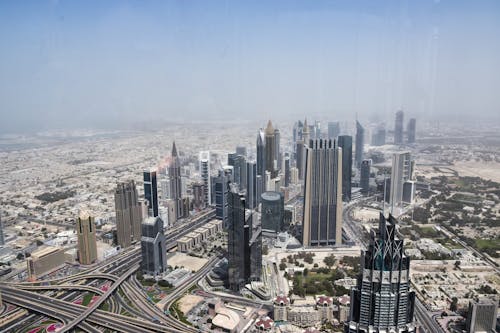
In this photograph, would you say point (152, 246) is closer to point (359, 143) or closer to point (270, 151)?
point (270, 151)

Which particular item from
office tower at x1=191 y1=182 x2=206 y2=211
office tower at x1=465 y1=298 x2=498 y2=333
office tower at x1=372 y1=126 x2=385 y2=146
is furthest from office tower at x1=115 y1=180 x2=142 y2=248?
office tower at x1=465 y1=298 x2=498 y2=333

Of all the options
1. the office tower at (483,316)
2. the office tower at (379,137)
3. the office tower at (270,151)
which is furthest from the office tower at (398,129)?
the office tower at (270,151)

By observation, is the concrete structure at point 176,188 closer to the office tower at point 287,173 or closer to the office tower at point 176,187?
the office tower at point 176,187

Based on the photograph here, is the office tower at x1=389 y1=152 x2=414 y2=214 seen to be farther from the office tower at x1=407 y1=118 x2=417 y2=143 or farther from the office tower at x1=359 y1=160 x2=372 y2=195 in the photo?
the office tower at x1=359 y1=160 x2=372 y2=195

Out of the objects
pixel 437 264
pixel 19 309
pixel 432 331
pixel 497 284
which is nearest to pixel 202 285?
pixel 19 309

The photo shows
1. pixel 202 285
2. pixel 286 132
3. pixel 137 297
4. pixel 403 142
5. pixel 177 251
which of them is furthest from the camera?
pixel 286 132

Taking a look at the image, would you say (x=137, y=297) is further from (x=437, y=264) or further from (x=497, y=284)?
(x=497, y=284)

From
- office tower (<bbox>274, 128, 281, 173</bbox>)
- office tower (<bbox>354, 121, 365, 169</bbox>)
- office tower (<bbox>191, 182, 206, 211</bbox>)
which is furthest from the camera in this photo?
office tower (<bbox>274, 128, 281, 173</bbox>)

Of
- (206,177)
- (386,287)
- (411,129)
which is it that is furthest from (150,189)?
(386,287)
